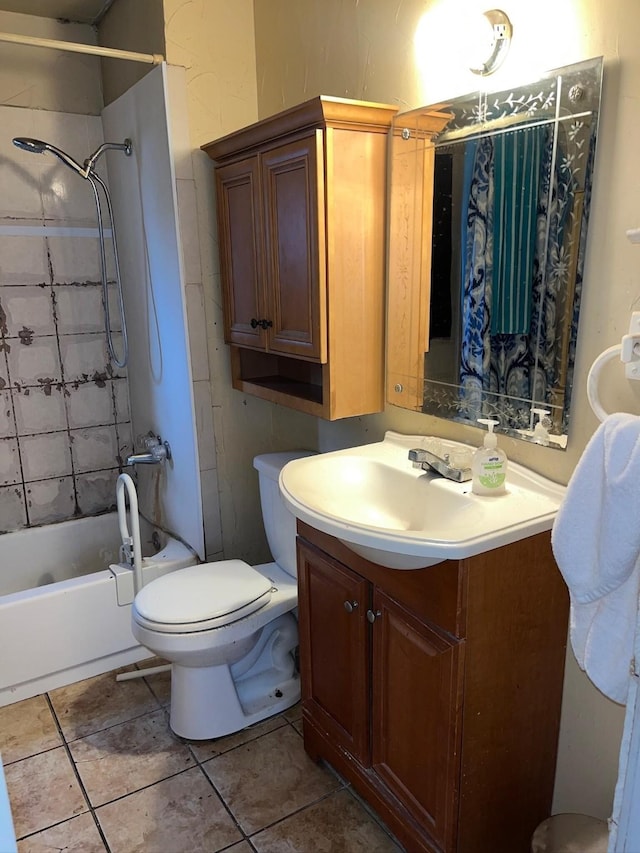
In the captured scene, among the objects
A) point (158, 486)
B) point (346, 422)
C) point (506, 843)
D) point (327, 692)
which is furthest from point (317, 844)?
point (158, 486)

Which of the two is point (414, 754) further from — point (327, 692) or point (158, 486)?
point (158, 486)

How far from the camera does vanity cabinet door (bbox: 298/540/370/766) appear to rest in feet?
5.25

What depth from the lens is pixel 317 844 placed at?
Answer: 167 cm

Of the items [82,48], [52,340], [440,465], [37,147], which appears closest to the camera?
[440,465]

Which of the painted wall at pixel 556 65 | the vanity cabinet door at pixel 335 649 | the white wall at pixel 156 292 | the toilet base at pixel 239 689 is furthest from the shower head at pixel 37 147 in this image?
the toilet base at pixel 239 689

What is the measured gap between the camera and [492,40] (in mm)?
1415

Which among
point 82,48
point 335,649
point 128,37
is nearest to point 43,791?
point 335,649

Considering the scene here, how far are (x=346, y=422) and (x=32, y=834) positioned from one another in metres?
1.46

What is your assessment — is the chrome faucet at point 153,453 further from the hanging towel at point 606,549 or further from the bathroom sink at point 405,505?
the hanging towel at point 606,549

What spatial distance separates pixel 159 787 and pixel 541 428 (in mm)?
1466

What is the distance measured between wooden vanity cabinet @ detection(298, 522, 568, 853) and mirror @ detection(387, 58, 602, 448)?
38cm

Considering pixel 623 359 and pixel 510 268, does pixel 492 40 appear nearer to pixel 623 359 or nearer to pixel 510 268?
pixel 510 268

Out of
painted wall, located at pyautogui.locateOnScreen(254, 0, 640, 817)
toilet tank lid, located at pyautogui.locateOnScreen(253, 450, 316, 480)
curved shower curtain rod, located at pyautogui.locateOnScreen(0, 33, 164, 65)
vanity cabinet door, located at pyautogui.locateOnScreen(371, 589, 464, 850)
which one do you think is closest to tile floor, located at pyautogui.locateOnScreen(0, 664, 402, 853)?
vanity cabinet door, located at pyautogui.locateOnScreen(371, 589, 464, 850)

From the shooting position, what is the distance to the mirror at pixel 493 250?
1342mm
